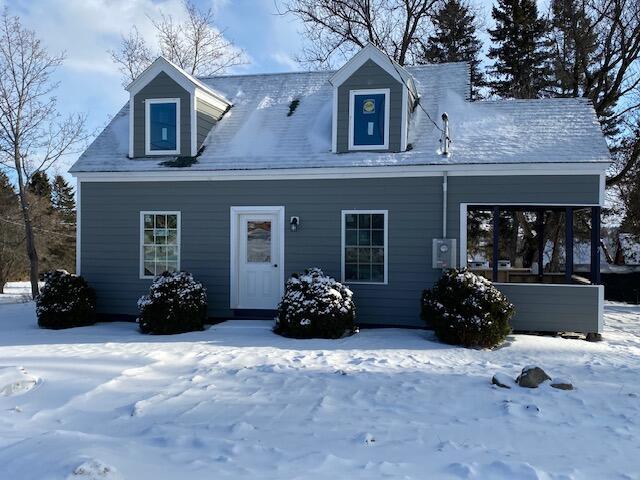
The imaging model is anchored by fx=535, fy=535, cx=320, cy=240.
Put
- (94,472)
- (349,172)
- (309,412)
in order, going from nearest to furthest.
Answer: (94,472), (309,412), (349,172)

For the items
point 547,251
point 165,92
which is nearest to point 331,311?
point 165,92

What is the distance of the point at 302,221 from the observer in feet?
36.2

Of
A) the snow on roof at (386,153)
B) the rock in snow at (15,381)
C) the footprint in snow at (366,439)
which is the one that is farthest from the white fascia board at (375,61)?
the footprint in snow at (366,439)

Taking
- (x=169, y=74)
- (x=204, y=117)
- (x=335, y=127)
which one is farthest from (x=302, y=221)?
(x=169, y=74)

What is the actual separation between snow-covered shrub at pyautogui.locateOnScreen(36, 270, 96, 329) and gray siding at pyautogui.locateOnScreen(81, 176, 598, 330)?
2.53 ft

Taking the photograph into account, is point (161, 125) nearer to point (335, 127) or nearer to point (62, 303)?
point (335, 127)

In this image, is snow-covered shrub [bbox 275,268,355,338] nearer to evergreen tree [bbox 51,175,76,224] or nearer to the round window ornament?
the round window ornament

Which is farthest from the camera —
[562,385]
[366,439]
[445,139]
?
[445,139]

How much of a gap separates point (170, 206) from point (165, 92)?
259 centimetres

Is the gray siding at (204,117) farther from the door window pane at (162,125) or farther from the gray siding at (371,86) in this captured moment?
the gray siding at (371,86)

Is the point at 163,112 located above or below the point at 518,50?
below

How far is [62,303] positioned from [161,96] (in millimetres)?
4915

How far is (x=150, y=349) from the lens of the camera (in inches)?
329

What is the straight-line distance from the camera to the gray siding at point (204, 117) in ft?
39.0
